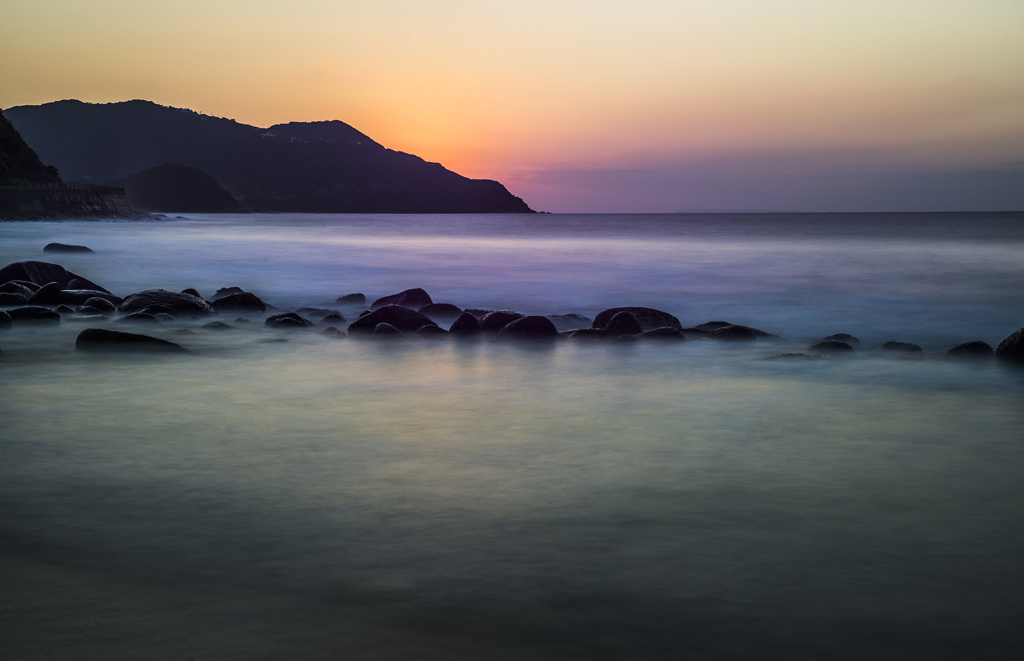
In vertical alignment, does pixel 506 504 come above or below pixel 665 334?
below

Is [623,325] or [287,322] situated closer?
[623,325]

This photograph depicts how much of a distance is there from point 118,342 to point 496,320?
5508 mm

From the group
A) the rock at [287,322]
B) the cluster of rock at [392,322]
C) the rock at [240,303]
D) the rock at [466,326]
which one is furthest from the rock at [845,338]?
the rock at [240,303]

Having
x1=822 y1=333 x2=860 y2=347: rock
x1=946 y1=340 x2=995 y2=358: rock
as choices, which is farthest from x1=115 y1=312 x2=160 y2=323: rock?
x1=946 y1=340 x2=995 y2=358: rock

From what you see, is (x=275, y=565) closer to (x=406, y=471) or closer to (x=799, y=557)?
(x=406, y=471)

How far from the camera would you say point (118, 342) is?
10.6 m

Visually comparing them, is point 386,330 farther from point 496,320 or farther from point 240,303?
point 240,303

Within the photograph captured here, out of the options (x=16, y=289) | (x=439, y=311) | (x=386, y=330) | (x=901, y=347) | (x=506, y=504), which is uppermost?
(x=16, y=289)

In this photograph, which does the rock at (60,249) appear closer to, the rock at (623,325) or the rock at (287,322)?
the rock at (287,322)

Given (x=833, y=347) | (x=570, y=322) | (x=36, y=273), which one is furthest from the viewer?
(x=36, y=273)

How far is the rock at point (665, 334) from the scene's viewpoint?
12.5 meters

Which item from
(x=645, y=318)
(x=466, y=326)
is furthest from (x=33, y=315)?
(x=645, y=318)

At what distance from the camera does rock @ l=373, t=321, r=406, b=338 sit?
12.5 m

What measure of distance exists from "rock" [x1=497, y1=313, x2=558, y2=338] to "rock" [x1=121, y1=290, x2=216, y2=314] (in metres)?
5.98
